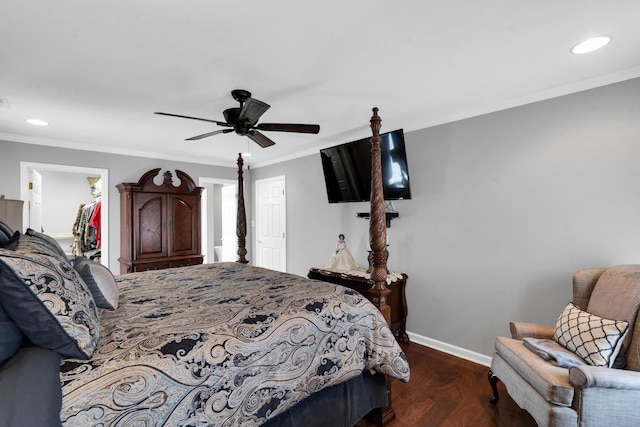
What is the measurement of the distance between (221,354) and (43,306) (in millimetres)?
631

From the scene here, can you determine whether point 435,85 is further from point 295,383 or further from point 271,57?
point 295,383

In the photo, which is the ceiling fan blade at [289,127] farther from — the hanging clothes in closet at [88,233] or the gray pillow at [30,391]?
the hanging clothes in closet at [88,233]

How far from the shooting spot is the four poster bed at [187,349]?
932 mm

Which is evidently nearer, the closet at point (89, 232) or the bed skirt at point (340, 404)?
the bed skirt at point (340, 404)

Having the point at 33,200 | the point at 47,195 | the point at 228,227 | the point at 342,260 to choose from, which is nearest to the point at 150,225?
the point at 33,200

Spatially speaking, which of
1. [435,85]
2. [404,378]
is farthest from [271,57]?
[404,378]

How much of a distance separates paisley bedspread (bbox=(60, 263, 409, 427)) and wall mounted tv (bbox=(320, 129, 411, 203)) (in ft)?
5.24

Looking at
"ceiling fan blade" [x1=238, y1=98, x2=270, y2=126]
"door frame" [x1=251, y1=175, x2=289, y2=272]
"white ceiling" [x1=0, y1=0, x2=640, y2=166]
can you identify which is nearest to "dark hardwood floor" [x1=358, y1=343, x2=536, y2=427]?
"ceiling fan blade" [x1=238, y1=98, x2=270, y2=126]

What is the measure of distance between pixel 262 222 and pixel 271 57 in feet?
12.1

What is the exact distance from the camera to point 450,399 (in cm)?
218

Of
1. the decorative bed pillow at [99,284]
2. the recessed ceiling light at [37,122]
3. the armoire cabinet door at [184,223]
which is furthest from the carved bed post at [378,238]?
the recessed ceiling light at [37,122]

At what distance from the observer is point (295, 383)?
1.40 metres

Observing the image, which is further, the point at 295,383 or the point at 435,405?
the point at 435,405

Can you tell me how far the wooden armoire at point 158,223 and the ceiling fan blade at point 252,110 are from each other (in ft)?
8.35
